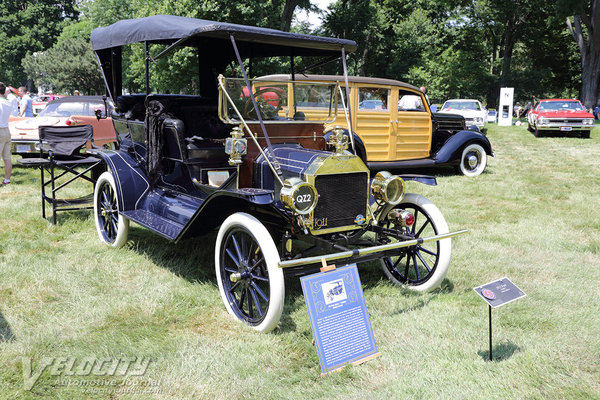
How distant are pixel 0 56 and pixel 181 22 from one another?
51.9 m

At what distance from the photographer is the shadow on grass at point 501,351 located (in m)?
3.11

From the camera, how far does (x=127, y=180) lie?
5.09 m

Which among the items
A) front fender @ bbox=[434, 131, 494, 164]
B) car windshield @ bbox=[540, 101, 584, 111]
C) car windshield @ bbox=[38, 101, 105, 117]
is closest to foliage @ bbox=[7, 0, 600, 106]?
car windshield @ bbox=[540, 101, 584, 111]

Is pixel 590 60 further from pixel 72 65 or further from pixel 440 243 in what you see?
pixel 72 65

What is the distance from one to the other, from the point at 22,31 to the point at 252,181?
53645 millimetres

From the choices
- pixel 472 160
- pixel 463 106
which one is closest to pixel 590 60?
pixel 463 106

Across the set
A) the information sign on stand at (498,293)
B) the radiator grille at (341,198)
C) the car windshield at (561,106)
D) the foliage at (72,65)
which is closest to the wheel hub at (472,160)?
the radiator grille at (341,198)

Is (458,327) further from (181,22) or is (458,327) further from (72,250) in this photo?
(72,250)

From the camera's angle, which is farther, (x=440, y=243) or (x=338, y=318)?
(x=440, y=243)

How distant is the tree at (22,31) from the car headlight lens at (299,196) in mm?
52535

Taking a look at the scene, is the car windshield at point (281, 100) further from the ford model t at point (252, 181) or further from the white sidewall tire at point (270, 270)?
the white sidewall tire at point (270, 270)

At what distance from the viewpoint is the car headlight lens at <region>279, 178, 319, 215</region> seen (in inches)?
134

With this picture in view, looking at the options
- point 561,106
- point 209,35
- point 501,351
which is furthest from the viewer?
point 561,106

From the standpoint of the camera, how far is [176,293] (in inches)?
161
